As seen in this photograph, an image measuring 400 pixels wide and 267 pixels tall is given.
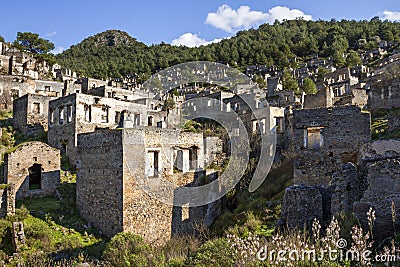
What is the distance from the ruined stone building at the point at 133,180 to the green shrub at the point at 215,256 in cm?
704

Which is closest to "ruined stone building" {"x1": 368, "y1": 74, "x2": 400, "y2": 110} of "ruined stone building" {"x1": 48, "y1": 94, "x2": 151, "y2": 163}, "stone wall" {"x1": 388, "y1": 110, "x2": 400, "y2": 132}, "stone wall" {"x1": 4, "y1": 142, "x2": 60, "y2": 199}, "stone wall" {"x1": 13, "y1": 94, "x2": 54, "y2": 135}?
"stone wall" {"x1": 388, "y1": 110, "x2": 400, "y2": 132}

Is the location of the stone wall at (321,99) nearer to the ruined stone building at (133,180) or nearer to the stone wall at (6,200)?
the ruined stone building at (133,180)

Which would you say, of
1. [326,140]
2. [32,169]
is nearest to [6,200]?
[32,169]

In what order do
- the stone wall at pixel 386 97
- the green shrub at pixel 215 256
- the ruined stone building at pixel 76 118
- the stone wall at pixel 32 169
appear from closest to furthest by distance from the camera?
1. the green shrub at pixel 215 256
2. the stone wall at pixel 32 169
3. the ruined stone building at pixel 76 118
4. the stone wall at pixel 386 97

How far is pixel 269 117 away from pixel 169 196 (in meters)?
10.6

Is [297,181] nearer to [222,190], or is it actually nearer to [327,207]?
[327,207]

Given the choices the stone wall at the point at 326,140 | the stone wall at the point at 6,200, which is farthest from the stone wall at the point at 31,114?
the stone wall at the point at 326,140

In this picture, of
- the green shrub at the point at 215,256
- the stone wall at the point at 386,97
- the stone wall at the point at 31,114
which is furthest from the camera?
the stone wall at the point at 386,97

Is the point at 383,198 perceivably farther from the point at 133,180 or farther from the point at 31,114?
the point at 31,114

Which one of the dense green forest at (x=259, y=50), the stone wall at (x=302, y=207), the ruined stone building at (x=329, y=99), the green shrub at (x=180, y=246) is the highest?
the dense green forest at (x=259, y=50)

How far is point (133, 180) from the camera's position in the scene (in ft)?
49.1

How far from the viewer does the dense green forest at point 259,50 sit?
255 ft

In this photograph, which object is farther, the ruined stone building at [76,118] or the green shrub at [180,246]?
the ruined stone building at [76,118]

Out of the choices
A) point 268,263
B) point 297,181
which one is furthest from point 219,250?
point 297,181
